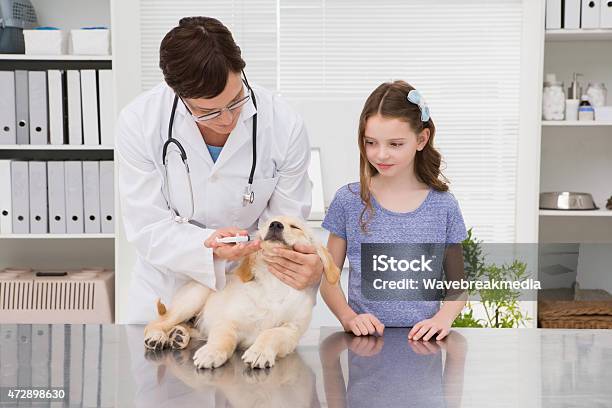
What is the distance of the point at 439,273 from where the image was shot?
1.65 metres

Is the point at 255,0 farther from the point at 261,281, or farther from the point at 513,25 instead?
the point at 261,281

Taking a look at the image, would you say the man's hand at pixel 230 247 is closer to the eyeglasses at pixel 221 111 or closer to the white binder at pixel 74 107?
the eyeglasses at pixel 221 111

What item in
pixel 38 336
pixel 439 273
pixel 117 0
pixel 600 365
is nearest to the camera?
pixel 600 365

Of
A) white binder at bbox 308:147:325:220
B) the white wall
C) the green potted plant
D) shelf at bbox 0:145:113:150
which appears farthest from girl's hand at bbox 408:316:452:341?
the white wall

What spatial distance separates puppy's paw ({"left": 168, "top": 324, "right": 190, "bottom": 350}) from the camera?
1260mm

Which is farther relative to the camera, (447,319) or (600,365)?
(447,319)

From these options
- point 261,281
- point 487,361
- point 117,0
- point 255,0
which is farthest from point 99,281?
point 487,361

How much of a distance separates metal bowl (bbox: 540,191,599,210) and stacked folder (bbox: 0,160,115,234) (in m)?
1.97

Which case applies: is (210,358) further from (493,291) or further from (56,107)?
(56,107)

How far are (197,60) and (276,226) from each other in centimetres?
33

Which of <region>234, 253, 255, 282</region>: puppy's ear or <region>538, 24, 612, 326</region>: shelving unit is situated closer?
<region>234, 253, 255, 282</region>: puppy's ear

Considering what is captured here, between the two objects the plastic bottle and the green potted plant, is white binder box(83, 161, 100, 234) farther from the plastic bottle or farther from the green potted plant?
the plastic bottle

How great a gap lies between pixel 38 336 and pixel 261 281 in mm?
469

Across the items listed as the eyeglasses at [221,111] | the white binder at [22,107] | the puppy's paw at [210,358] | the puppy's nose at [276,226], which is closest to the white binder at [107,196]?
the white binder at [22,107]
